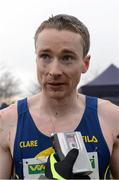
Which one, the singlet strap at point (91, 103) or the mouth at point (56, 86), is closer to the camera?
the mouth at point (56, 86)

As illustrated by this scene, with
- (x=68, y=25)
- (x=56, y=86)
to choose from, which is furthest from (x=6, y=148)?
(x=68, y=25)

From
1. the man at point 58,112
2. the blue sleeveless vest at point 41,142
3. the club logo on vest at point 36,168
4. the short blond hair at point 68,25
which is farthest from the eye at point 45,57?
the club logo on vest at point 36,168

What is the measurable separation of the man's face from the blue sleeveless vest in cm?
20

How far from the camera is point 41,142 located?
6.62 feet

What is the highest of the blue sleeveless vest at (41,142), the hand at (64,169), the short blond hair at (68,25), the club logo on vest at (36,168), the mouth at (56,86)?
the short blond hair at (68,25)

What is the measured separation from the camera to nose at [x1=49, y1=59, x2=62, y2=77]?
182 centimetres

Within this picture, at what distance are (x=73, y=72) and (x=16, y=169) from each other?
0.51 m

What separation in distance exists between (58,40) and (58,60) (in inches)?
3.2

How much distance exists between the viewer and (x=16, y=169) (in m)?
2.06

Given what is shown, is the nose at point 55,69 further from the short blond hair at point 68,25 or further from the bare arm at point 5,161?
the bare arm at point 5,161

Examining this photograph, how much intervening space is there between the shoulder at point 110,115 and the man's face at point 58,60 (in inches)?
10.4

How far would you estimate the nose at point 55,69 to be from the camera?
182 cm

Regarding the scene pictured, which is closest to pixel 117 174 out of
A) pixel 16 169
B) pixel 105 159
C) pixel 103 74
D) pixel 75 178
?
pixel 105 159

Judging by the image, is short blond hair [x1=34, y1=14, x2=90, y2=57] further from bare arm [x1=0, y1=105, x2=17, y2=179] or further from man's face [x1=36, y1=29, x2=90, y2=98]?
bare arm [x1=0, y1=105, x2=17, y2=179]
